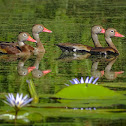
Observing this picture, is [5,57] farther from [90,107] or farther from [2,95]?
[90,107]

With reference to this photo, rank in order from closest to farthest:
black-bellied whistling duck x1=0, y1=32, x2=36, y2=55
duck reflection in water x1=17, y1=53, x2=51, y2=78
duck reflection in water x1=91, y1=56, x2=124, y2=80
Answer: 1. duck reflection in water x1=91, y1=56, x2=124, y2=80
2. duck reflection in water x1=17, y1=53, x2=51, y2=78
3. black-bellied whistling duck x1=0, y1=32, x2=36, y2=55

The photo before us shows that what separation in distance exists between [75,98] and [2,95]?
99 cm

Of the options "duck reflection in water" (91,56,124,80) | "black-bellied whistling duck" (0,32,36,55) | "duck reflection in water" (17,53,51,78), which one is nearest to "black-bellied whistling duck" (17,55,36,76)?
"duck reflection in water" (17,53,51,78)

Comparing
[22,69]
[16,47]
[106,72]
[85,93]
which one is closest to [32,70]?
[22,69]

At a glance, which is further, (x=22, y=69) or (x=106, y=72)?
(x=22, y=69)

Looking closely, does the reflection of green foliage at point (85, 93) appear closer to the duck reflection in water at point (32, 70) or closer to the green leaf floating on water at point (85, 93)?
the green leaf floating on water at point (85, 93)

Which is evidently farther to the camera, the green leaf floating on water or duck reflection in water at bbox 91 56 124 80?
duck reflection in water at bbox 91 56 124 80

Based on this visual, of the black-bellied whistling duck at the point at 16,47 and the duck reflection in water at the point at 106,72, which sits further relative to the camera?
the black-bellied whistling duck at the point at 16,47

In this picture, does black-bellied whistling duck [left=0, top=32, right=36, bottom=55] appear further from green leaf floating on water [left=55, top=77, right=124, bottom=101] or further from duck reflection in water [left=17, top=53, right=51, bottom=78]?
green leaf floating on water [left=55, top=77, right=124, bottom=101]

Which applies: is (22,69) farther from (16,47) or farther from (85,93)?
(85,93)

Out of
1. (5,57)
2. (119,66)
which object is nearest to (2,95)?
(119,66)

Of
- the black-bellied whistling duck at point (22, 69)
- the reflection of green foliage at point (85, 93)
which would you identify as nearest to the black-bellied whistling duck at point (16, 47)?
the black-bellied whistling duck at point (22, 69)

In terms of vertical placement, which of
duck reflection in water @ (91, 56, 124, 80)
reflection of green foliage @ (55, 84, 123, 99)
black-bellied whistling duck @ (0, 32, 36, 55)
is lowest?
reflection of green foliage @ (55, 84, 123, 99)

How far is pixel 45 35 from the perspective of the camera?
1410 cm
